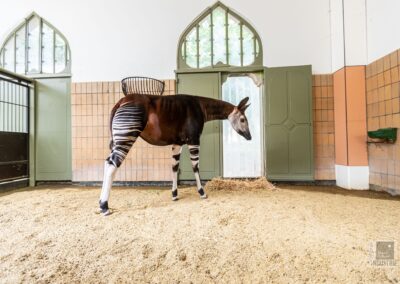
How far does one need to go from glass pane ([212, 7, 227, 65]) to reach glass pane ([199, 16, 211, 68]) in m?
0.12

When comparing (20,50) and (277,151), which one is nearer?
(277,151)

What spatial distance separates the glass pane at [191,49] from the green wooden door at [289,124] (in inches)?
58.4

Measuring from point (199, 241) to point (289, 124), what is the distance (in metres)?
3.42

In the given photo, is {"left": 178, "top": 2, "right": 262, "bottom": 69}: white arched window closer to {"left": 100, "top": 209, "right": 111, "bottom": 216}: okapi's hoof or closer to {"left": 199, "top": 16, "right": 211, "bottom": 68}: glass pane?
{"left": 199, "top": 16, "right": 211, "bottom": 68}: glass pane

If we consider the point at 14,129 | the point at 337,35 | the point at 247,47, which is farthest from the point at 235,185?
the point at 14,129

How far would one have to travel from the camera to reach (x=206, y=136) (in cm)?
464

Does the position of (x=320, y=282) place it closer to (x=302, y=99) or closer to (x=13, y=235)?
(x=13, y=235)

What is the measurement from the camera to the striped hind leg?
2561 mm

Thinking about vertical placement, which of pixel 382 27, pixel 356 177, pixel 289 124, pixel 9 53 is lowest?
pixel 356 177

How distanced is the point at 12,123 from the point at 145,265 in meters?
4.87

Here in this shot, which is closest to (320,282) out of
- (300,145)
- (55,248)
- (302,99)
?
(55,248)

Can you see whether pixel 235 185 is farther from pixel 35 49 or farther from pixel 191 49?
pixel 35 49

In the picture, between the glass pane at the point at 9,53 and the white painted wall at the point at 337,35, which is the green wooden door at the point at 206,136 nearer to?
the white painted wall at the point at 337,35

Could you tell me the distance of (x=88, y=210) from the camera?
8.79 ft
